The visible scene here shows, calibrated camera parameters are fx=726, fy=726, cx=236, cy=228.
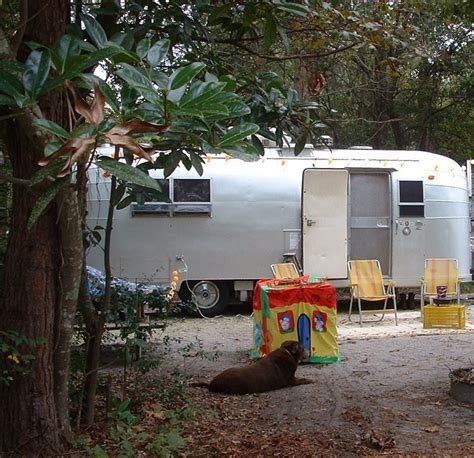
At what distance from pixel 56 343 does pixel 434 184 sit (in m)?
9.46

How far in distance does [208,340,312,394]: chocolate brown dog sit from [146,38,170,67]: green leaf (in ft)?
12.8

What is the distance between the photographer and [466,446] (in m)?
4.94

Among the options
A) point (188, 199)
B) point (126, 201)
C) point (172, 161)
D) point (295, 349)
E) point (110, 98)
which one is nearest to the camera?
point (110, 98)

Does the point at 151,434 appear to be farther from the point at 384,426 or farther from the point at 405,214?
the point at 405,214

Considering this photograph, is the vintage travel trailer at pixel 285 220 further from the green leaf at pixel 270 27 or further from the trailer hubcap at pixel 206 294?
the green leaf at pixel 270 27

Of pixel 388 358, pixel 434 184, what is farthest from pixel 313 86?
pixel 434 184

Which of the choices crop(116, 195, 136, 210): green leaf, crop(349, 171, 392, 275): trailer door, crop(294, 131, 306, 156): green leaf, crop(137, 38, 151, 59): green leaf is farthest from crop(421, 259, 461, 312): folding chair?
crop(137, 38, 151, 59): green leaf

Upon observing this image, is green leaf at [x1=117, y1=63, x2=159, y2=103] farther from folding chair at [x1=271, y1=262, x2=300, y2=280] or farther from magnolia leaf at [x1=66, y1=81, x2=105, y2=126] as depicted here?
Result: folding chair at [x1=271, y1=262, x2=300, y2=280]

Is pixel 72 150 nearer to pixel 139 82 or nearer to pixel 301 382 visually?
pixel 139 82

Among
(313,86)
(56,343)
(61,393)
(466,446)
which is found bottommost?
(466,446)

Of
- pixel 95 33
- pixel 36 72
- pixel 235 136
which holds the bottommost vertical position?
pixel 235 136

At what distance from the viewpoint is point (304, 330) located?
7898mm

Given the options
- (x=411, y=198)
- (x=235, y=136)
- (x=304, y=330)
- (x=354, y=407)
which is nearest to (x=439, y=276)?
(x=411, y=198)

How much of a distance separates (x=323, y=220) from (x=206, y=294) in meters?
2.32
